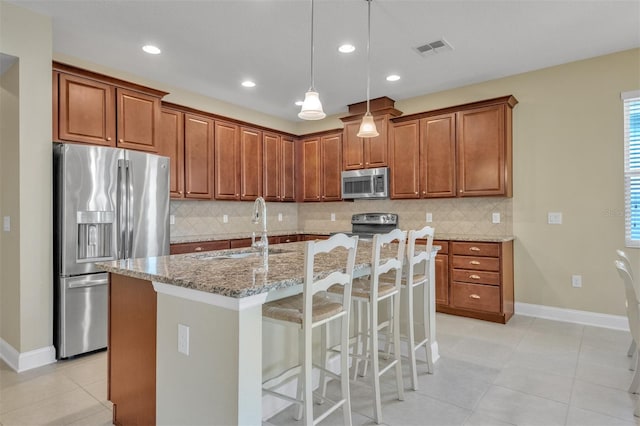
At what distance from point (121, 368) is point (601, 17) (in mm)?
4317

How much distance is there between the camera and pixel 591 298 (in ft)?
12.7

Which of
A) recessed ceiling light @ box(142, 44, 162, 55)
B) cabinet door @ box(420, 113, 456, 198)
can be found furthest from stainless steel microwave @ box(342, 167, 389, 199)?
recessed ceiling light @ box(142, 44, 162, 55)

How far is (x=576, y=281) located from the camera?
12.9 feet

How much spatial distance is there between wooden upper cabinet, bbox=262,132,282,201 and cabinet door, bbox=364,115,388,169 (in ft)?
4.65

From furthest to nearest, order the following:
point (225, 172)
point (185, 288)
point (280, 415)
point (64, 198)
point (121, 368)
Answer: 1. point (225, 172)
2. point (64, 198)
3. point (280, 415)
4. point (121, 368)
5. point (185, 288)

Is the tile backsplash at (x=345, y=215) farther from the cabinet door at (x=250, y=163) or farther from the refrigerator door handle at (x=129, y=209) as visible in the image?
the refrigerator door handle at (x=129, y=209)

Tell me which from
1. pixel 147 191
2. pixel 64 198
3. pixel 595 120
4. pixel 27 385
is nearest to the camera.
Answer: pixel 27 385

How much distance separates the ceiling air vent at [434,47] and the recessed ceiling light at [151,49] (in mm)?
2519

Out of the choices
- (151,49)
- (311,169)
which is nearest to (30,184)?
(151,49)

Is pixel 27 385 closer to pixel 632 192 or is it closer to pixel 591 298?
pixel 591 298

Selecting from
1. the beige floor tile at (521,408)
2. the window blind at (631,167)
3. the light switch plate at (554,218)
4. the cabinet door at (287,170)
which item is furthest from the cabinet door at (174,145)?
the window blind at (631,167)

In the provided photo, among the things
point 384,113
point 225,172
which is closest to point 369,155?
point 384,113

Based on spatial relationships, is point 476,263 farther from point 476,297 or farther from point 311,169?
point 311,169

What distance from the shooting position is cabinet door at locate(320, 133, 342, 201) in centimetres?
565
